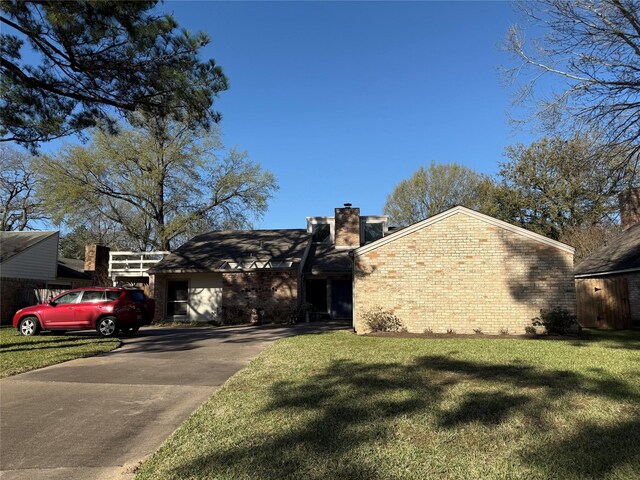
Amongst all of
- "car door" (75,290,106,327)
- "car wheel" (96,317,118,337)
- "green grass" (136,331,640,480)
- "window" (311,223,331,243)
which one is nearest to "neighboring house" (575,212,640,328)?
"green grass" (136,331,640,480)

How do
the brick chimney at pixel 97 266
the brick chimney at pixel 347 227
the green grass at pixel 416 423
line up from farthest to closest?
the brick chimney at pixel 97 266, the brick chimney at pixel 347 227, the green grass at pixel 416 423

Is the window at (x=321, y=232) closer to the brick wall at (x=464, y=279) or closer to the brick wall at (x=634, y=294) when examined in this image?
the brick wall at (x=464, y=279)

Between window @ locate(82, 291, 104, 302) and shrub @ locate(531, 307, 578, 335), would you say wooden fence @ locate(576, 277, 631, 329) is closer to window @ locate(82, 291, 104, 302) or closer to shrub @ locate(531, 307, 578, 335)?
shrub @ locate(531, 307, 578, 335)

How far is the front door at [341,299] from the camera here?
21.7 metres

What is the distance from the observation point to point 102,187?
1096 inches

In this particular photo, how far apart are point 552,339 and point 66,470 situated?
12.4m

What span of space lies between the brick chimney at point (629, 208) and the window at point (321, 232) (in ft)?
50.8

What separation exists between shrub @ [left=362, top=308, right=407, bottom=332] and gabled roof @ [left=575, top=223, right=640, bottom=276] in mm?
9351

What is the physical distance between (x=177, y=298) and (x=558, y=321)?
56.1ft

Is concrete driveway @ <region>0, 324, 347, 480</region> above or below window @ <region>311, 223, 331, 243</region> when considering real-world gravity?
below

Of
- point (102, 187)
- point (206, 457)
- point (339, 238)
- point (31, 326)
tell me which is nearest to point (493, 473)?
point (206, 457)

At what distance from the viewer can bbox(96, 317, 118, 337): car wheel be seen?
46.5 feet

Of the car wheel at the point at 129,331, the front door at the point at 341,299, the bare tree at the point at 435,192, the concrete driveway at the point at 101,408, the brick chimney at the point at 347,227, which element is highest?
the bare tree at the point at 435,192

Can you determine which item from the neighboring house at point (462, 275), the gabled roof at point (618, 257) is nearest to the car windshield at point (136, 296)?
the neighboring house at point (462, 275)
